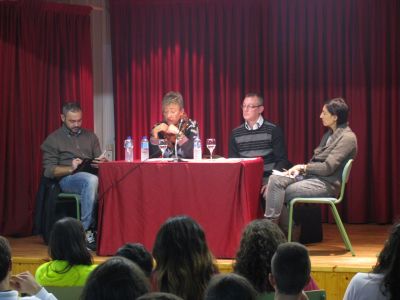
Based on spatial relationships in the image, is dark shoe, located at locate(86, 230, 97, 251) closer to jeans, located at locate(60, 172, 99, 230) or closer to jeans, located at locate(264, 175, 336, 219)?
jeans, located at locate(60, 172, 99, 230)

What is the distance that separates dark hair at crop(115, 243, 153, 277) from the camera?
3082 mm

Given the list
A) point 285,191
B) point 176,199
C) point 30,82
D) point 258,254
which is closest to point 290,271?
point 258,254

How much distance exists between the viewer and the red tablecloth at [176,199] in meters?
5.26

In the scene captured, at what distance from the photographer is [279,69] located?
720cm

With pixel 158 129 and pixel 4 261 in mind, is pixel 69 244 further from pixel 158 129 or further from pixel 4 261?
pixel 158 129

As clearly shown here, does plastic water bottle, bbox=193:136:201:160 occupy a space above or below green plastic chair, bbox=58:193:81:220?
above

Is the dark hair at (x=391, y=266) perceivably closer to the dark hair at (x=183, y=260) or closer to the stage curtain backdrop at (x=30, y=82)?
the dark hair at (x=183, y=260)

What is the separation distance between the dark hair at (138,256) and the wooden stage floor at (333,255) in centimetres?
201

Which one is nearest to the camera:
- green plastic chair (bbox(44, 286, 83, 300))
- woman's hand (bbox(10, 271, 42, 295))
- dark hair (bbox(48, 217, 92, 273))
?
woman's hand (bbox(10, 271, 42, 295))

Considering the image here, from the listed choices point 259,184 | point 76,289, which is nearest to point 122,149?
point 259,184

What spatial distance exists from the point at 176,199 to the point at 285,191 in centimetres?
79

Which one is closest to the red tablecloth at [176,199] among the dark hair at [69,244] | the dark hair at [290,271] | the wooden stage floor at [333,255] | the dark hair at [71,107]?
the wooden stage floor at [333,255]

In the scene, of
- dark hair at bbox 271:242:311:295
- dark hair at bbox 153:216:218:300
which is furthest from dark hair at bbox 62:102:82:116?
dark hair at bbox 271:242:311:295

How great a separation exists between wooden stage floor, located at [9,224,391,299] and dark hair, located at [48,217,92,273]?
178cm
